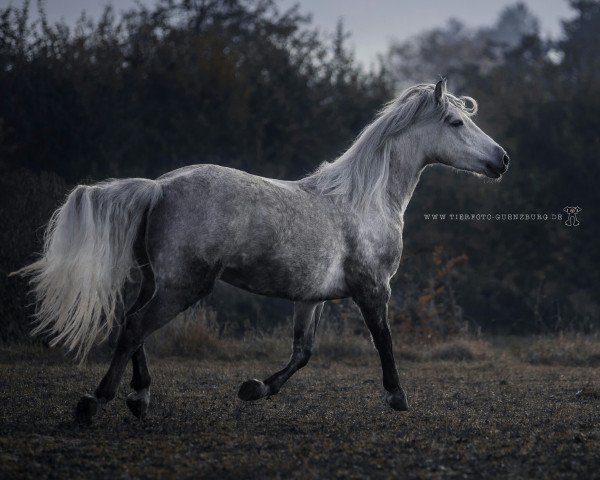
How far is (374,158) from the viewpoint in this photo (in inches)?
277

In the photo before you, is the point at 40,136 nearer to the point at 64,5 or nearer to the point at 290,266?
the point at 64,5

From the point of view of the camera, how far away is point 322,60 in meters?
19.7

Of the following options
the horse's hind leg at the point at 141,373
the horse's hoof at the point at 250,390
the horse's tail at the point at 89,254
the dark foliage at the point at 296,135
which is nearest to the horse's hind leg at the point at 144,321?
the horse's tail at the point at 89,254

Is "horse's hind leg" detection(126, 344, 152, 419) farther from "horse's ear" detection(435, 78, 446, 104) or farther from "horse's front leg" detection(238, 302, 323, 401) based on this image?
"horse's ear" detection(435, 78, 446, 104)

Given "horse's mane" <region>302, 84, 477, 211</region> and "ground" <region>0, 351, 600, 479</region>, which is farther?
"horse's mane" <region>302, 84, 477, 211</region>

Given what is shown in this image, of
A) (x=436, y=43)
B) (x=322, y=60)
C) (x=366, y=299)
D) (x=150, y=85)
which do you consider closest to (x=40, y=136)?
(x=150, y=85)

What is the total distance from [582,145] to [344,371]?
979 centimetres

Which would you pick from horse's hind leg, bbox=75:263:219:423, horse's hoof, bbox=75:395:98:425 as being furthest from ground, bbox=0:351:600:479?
horse's hind leg, bbox=75:263:219:423

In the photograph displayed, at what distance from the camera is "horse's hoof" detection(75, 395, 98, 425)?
17.5 ft

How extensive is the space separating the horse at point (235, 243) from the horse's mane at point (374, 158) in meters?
0.01

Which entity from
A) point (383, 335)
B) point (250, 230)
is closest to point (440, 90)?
point (383, 335)

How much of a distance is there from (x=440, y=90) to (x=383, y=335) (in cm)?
204

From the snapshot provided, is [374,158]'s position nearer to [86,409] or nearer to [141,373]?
[141,373]

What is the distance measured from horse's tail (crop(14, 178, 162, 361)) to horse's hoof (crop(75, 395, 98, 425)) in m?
0.33
